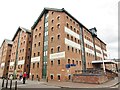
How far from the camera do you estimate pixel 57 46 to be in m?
30.2

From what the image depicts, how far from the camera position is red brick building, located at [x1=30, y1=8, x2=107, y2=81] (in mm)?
28641

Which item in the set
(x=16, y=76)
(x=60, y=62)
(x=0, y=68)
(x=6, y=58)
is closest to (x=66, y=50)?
(x=60, y=62)

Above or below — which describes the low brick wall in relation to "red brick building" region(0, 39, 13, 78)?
below

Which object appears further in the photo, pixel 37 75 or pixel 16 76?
pixel 16 76

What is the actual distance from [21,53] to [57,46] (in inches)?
667

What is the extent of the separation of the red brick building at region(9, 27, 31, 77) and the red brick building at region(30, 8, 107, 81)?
13.7ft

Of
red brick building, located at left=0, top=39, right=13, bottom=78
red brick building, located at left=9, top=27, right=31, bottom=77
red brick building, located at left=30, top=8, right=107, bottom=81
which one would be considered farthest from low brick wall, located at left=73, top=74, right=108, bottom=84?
Answer: red brick building, located at left=0, top=39, right=13, bottom=78

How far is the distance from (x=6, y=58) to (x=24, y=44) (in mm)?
14861

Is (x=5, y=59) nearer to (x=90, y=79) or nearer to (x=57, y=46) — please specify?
(x=57, y=46)

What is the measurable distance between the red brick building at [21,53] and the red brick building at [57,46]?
417 centimetres

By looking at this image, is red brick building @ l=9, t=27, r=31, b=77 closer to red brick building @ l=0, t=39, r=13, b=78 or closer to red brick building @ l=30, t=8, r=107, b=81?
red brick building @ l=30, t=8, r=107, b=81

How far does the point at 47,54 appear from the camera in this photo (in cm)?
3222

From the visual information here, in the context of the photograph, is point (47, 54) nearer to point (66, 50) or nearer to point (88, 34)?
point (66, 50)

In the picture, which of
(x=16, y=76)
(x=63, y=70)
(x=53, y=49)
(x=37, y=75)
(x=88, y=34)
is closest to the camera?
(x=63, y=70)
